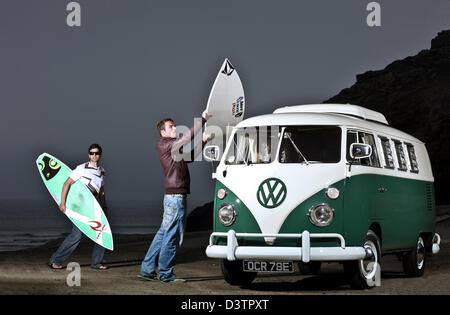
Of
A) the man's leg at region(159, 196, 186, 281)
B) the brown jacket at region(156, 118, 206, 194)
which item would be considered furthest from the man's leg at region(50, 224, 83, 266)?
the brown jacket at region(156, 118, 206, 194)

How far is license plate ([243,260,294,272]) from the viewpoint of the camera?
36.9ft

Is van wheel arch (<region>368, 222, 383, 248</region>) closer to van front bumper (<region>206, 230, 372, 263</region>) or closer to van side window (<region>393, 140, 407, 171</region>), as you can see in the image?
van front bumper (<region>206, 230, 372, 263</region>)

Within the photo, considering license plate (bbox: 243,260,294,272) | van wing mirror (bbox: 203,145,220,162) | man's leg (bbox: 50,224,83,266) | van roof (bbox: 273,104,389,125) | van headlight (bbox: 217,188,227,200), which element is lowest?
man's leg (bbox: 50,224,83,266)

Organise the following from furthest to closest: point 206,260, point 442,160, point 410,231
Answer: point 442,160, point 206,260, point 410,231

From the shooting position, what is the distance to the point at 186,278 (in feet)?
44.8

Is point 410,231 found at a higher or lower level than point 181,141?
lower

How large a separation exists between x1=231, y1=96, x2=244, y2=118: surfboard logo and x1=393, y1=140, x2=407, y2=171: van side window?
9.07 feet

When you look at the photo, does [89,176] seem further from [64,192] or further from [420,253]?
[420,253]

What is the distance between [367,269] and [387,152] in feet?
7.02
